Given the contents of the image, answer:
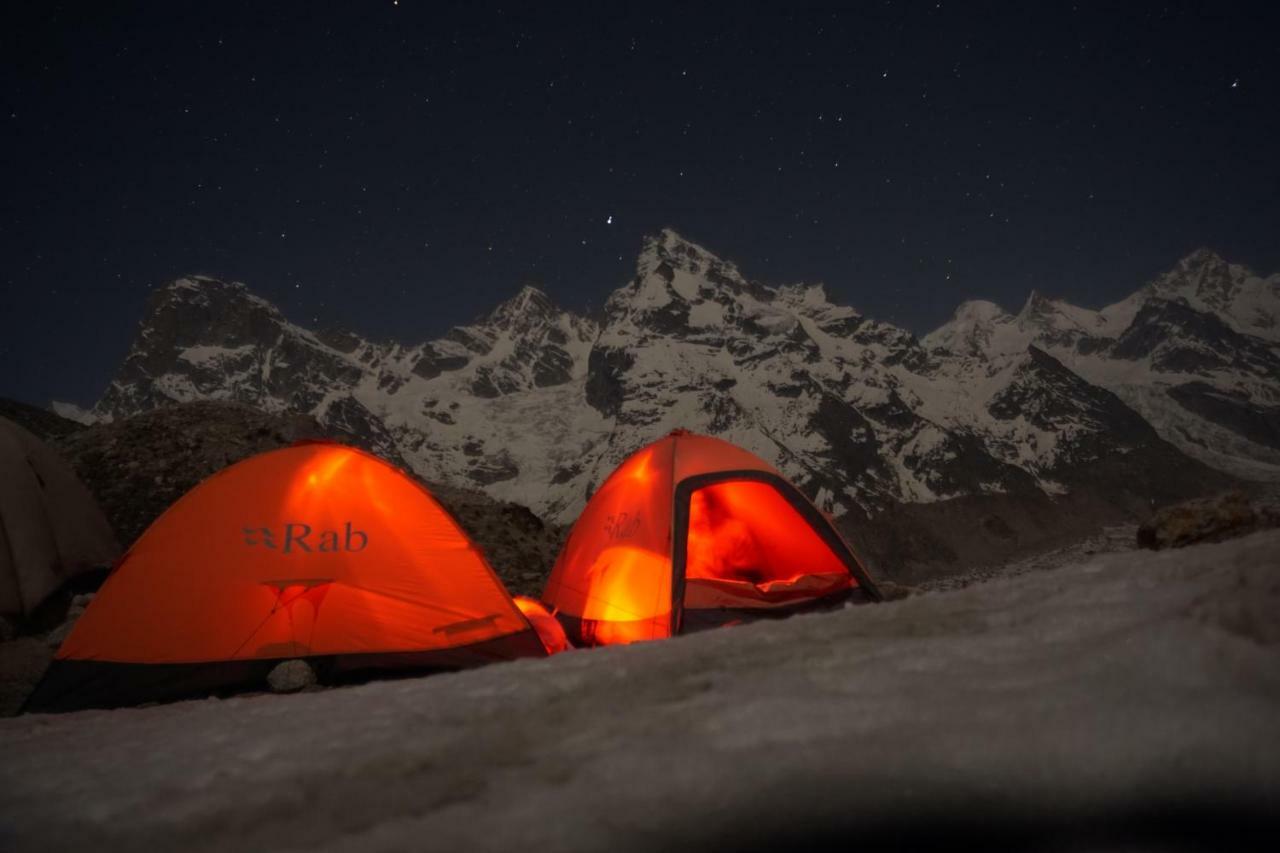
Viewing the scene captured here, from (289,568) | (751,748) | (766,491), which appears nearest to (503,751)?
(751,748)

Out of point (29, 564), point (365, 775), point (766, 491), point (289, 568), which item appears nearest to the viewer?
point (365, 775)

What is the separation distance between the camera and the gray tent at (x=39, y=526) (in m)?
7.93

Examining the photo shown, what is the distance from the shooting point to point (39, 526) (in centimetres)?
840

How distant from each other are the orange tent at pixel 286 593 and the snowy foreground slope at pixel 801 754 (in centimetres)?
430

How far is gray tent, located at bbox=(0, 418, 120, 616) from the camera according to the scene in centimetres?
793

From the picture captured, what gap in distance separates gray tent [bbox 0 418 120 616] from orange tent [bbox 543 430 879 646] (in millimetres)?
6389

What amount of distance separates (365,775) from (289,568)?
533 centimetres

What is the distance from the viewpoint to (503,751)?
1.21 m

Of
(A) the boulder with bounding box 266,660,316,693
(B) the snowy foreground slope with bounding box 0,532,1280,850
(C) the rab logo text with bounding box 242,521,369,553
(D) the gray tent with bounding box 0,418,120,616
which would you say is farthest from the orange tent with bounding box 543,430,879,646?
(D) the gray tent with bounding box 0,418,120,616

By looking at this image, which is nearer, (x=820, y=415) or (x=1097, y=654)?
(x=1097, y=654)

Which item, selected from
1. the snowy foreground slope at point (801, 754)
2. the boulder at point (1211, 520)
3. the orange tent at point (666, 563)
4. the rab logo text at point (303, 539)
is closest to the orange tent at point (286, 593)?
the rab logo text at point (303, 539)

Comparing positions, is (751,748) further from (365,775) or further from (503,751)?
(365,775)

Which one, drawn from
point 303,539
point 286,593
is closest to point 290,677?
point 286,593

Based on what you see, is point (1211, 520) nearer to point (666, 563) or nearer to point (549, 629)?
point (666, 563)
